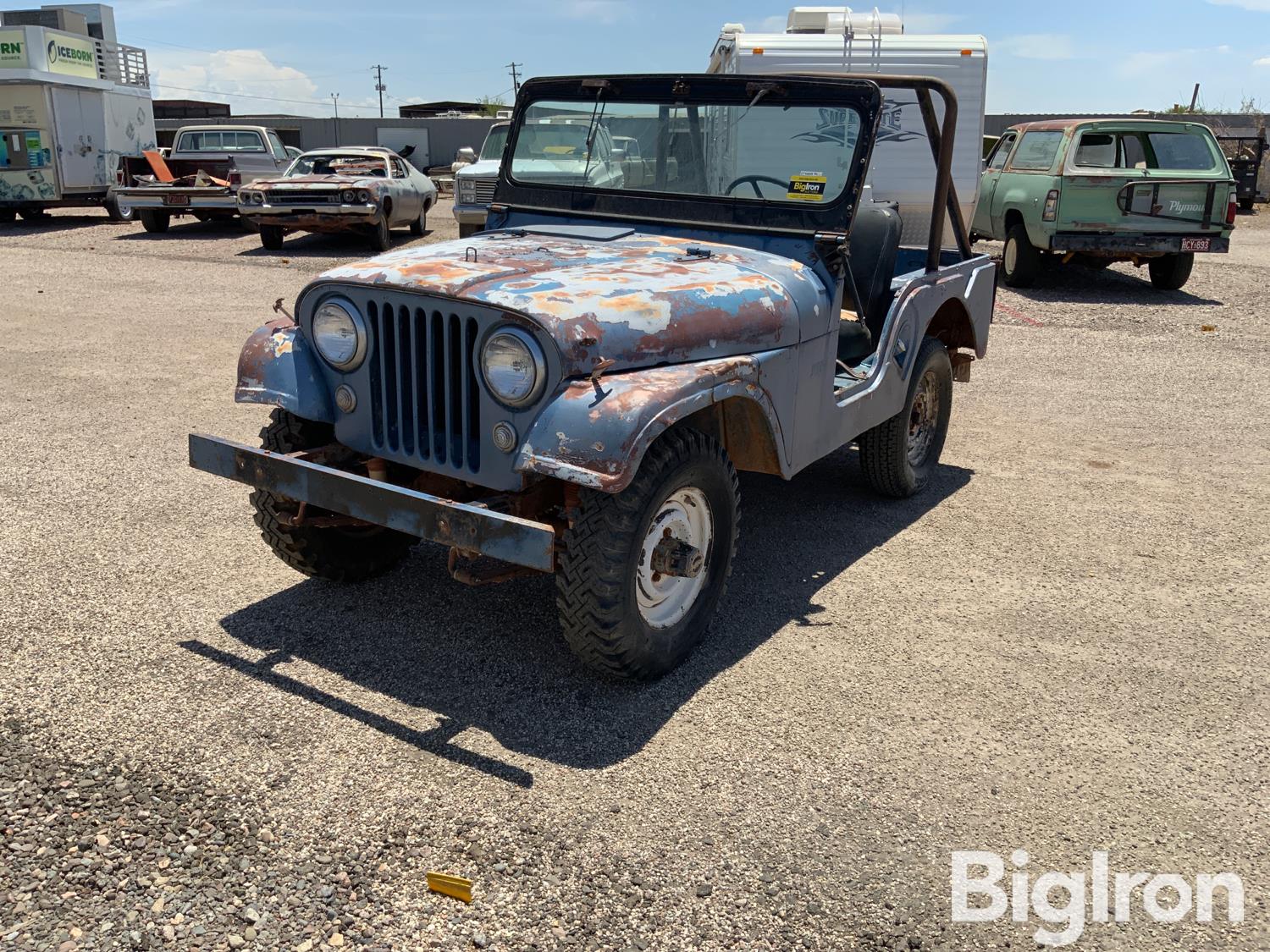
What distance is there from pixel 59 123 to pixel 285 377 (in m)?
19.0

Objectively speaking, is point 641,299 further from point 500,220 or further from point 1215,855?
point 1215,855

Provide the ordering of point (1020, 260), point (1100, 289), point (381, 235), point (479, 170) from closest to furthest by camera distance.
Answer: point (1020, 260) < point (1100, 289) < point (479, 170) < point (381, 235)

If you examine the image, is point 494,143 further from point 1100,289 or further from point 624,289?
point 624,289

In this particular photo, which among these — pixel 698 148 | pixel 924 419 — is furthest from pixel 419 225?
pixel 698 148

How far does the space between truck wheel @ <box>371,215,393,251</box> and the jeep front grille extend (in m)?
11.6

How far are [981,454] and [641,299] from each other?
371 cm

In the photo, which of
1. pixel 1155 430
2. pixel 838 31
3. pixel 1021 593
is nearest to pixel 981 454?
pixel 1155 430

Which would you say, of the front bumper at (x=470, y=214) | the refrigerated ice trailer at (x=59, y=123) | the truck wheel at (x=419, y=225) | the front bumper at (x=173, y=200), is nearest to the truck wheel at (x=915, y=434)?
the front bumper at (x=470, y=214)

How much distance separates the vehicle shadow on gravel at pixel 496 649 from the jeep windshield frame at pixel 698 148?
57.9 inches

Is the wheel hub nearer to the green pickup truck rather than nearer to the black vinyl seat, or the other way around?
the black vinyl seat

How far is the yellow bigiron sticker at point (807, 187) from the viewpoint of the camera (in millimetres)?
4281

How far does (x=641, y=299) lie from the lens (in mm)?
3412

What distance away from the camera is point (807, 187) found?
14.1ft

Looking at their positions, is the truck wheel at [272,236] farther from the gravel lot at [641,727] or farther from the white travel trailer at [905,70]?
the gravel lot at [641,727]
